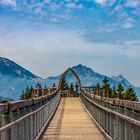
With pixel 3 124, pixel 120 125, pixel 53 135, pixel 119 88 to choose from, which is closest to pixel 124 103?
pixel 120 125

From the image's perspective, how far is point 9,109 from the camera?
11.2m

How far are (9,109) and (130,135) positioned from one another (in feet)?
9.08

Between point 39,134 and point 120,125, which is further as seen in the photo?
point 39,134

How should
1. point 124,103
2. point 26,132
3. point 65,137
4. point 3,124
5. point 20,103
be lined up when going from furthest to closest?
point 65,137
point 124,103
point 26,132
point 20,103
point 3,124

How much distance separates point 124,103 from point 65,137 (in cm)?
416

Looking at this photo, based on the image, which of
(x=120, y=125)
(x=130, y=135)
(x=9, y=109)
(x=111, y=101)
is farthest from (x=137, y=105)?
(x=111, y=101)

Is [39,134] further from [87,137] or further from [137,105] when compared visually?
[137,105]

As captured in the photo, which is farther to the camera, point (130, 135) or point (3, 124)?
point (130, 135)

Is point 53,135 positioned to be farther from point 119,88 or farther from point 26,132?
point 119,88

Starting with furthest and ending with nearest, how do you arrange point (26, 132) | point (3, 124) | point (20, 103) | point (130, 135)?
point (26, 132), point (20, 103), point (130, 135), point (3, 124)

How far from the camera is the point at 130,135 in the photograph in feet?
38.7

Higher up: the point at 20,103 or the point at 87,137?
the point at 20,103

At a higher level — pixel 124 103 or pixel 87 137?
pixel 124 103

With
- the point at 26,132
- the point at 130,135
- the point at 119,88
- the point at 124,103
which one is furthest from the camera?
the point at 119,88
